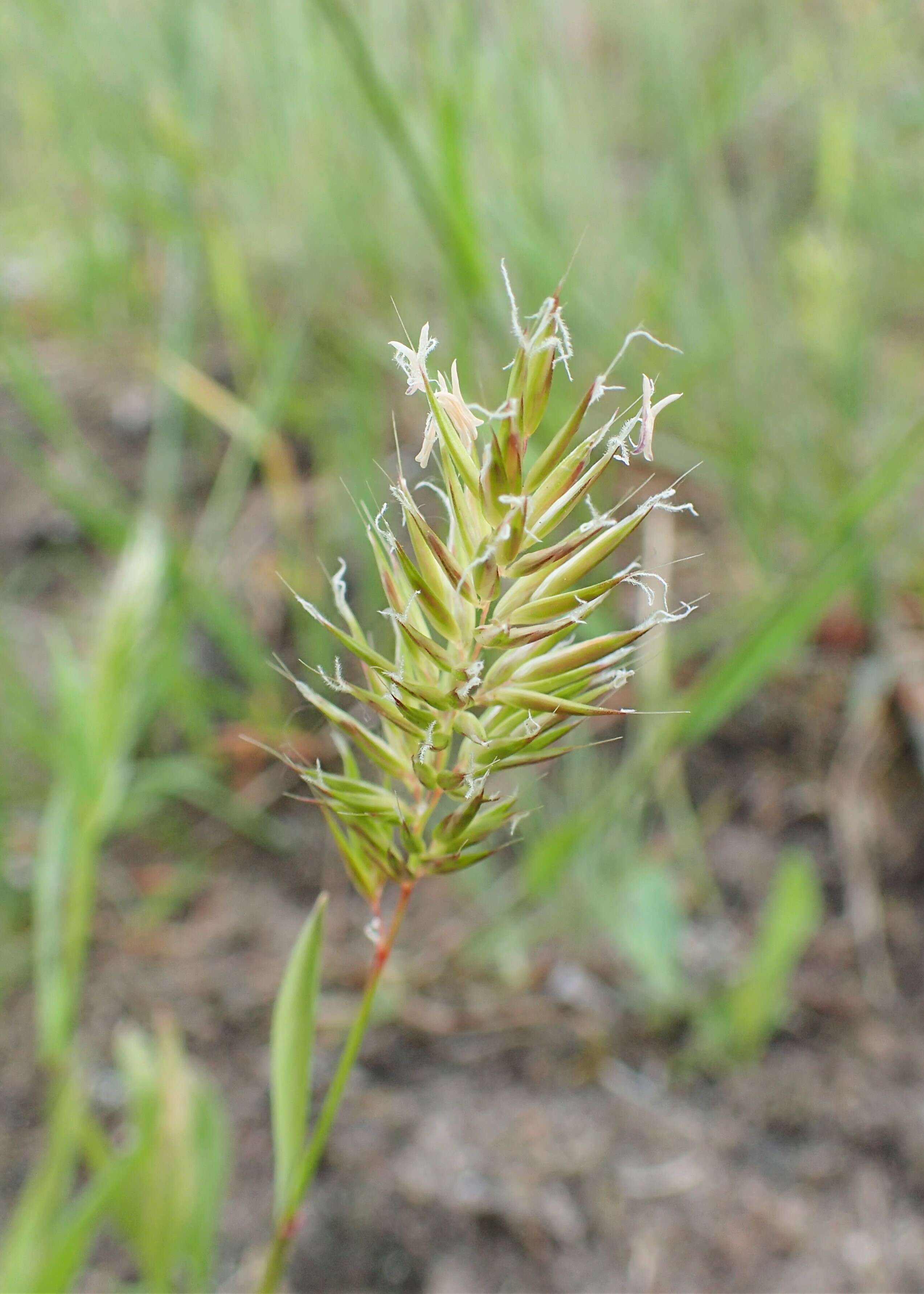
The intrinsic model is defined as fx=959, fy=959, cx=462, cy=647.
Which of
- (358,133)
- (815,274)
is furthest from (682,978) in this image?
(358,133)

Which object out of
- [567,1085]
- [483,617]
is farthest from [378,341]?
[483,617]

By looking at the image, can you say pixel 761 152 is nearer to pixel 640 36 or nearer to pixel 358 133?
pixel 640 36

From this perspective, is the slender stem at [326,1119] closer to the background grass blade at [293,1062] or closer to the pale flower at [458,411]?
the background grass blade at [293,1062]

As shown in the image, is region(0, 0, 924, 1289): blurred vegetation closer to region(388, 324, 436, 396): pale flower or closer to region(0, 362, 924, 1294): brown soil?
region(0, 362, 924, 1294): brown soil

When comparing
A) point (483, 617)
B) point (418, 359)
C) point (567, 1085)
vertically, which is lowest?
point (567, 1085)

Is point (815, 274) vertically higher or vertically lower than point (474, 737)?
lower

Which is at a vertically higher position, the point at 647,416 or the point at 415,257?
the point at 647,416

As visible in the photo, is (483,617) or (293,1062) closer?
(483,617)

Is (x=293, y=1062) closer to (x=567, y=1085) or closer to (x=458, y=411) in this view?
(x=458, y=411)
